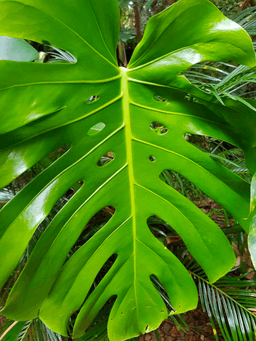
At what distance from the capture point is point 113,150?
0.70m

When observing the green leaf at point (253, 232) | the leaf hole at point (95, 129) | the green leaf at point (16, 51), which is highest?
the green leaf at point (16, 51)

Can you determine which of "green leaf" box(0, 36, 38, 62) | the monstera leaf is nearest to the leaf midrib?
the monstera leaf

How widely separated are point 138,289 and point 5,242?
427mm

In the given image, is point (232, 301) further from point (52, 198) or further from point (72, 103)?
point (72, 103)

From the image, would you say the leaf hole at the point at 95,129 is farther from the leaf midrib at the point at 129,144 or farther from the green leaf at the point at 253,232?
the green leaf at the point at 253,232

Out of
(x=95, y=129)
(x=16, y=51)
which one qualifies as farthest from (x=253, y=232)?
(x=16, y=51)

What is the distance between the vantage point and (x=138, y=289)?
2.65ft

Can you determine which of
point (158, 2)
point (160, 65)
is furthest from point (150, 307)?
point (158, 2)

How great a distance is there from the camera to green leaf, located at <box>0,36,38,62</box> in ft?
2.05

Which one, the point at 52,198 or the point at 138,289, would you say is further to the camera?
the point at 138,289

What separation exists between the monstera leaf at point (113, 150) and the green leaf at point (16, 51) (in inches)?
5.0

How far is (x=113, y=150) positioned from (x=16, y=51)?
337mm

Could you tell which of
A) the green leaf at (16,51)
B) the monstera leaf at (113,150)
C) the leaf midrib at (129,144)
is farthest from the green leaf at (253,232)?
the green leaf at (16,51)

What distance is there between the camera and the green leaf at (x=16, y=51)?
0.63 metres
